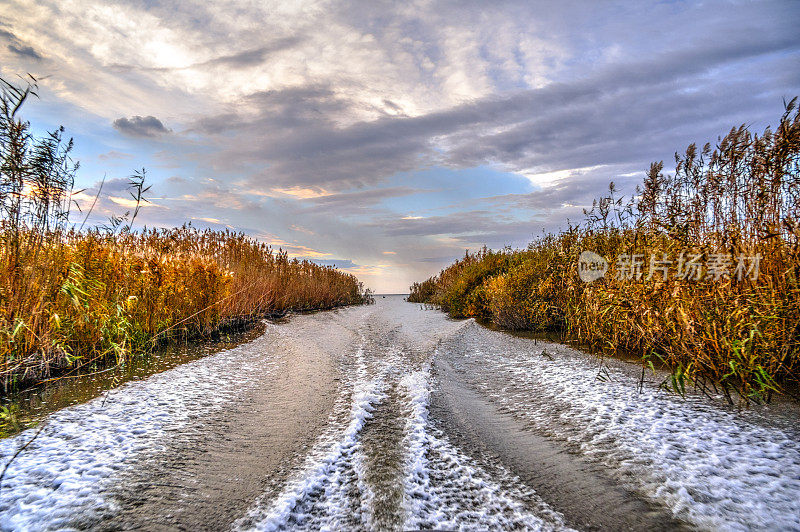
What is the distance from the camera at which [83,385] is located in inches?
145

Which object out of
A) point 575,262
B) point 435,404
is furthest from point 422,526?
point 575,262

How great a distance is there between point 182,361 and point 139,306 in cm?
124

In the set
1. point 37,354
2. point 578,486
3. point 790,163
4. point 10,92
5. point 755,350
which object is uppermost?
point 10,92

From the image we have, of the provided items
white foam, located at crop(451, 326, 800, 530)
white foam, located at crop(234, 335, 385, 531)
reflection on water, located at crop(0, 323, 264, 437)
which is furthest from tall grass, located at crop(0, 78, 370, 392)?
white foam, located at crop(451, 326, 800, 530)

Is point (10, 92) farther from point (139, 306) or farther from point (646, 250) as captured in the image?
point (646, 250)

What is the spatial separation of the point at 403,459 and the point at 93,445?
1.98 metres

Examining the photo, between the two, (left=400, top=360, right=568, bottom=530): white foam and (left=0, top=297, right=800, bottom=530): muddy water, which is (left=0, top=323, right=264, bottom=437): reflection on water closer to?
(left=0, top=297, right=800, bottom=530): muddy water

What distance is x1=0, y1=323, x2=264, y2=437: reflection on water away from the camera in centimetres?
295

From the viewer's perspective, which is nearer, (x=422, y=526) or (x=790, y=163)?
(x=422, y=526)

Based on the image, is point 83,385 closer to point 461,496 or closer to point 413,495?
point 413,495

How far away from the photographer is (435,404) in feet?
10.8

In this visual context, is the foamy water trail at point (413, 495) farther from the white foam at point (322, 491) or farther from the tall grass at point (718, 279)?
the tall grass at point (718, 279)

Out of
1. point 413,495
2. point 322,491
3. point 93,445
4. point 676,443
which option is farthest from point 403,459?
point 93,445

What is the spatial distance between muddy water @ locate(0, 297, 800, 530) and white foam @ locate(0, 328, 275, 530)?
11 millimetres
